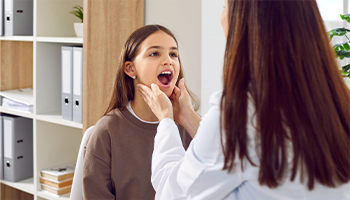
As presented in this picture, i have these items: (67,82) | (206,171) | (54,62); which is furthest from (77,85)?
(206,171)

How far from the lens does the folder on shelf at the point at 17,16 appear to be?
206 cm

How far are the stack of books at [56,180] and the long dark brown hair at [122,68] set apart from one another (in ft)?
2.48

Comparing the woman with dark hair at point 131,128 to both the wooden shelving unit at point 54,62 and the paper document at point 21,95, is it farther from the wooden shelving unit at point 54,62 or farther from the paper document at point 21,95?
the paper document at point 21,95

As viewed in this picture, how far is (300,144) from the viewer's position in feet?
2.06

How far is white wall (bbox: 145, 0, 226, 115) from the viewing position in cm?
171

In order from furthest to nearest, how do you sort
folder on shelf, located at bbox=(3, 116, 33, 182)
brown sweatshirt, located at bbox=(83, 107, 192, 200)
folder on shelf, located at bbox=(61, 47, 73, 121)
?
folder on shelf, located at bbox=(3, 116, 33, 182), folder on shelf, located at bbox=(61, 47, 73, 121), brown sweatshirt, located at bbox=(83, 107, 192, 200)

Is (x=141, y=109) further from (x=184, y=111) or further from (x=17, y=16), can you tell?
(x=17, y=16)

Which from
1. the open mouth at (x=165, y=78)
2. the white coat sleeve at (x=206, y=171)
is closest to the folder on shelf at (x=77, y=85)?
the open mouth at (x=165, y=78)

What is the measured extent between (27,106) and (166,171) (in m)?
1.42

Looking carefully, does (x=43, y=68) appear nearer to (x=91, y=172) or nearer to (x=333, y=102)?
(x=91, y=172)

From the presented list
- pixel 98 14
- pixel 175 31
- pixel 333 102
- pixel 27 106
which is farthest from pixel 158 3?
pixel 333 102

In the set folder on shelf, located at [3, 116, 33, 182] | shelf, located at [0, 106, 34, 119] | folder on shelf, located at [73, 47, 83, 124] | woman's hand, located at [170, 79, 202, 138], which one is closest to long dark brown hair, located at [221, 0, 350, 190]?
woman's hand, located at [170, 79, 202, 138]

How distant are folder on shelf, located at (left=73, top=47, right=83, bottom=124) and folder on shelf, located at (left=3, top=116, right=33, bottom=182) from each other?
24.2 inches

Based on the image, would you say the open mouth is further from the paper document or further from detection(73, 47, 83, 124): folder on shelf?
the paper document
